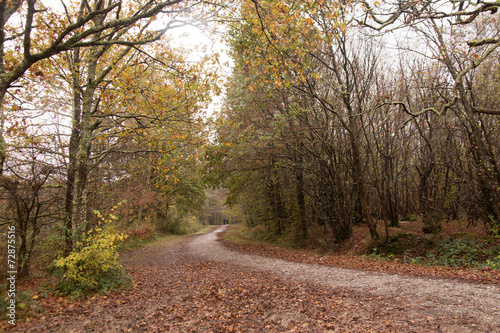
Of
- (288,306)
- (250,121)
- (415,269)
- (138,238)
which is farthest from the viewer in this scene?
(138,238)

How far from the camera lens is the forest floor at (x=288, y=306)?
3768mm

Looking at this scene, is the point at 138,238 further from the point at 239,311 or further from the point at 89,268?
the point at 239,311

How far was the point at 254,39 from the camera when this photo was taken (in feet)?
23.2

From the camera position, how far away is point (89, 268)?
5688mm

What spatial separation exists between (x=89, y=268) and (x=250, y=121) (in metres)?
9.45

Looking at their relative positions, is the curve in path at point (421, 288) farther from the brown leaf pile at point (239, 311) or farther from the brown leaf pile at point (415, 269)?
the brown leaf pile at point (415, 269)

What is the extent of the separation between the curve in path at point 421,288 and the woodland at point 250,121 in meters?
2.99

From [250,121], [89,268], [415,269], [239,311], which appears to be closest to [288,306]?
[239,311]

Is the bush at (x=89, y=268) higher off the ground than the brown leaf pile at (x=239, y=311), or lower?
higher

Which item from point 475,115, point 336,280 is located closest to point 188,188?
point 336,280

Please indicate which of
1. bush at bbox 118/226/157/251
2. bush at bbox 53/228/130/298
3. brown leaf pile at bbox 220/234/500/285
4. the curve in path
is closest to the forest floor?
the curve in path

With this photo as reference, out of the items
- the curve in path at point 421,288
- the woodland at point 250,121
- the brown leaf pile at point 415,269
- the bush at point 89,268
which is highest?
the woodland at point 250,121

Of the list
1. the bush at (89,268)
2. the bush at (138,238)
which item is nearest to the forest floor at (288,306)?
the bush at (89,268)

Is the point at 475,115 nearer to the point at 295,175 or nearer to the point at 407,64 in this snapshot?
the point at 407,64
